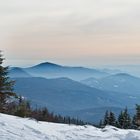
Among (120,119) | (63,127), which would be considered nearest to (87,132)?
(63,127)

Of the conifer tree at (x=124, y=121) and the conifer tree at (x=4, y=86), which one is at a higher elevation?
the conifer tree at (x=4, y=86)

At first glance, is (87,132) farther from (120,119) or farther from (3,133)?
(120,119)

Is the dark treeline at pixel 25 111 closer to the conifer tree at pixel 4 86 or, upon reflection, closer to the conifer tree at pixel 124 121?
the conifer tree at pixel 4 86

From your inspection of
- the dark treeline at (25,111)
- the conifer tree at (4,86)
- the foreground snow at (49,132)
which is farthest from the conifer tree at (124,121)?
the foreground snow at (49,132)

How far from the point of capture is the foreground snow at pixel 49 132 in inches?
803

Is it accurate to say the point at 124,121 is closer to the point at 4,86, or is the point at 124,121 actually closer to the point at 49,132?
the point at 4,86

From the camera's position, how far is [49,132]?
2189cm

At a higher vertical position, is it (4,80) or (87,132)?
(4,80)

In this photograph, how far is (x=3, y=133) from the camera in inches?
783

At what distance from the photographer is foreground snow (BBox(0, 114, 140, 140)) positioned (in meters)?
20.4

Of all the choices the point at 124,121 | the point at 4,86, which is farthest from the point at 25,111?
the point at 124,121

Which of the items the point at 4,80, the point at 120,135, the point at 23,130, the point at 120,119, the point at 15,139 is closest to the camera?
the point at 15,139

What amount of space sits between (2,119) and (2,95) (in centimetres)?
2072

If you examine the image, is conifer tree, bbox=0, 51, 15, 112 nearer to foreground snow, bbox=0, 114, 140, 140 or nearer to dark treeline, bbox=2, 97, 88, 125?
dark treeline, bbox=2, 97, 88, 125
